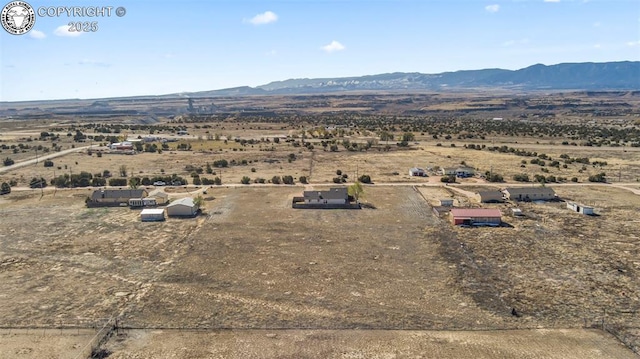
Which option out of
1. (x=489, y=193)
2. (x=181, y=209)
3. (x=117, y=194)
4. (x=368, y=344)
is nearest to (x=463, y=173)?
(x=489, y=193)

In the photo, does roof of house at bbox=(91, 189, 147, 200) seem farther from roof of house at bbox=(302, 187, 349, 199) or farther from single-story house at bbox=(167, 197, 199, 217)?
roof of house at bbox=(302, 187, 349, 199)

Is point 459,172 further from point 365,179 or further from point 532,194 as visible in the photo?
point 532,194

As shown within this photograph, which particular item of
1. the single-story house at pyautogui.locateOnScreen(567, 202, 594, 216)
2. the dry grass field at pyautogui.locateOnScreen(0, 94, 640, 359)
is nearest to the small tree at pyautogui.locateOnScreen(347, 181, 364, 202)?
the dry grass field at pyautogui.locateOnScreen(0, 94, 640, 359)

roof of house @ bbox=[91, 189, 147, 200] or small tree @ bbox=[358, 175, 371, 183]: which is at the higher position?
roof of house @ bbox=[91, 189, 147, 200]

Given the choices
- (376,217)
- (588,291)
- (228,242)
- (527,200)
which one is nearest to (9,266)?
(228,242)

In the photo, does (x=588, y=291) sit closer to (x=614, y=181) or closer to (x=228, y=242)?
(x=228, y=242)

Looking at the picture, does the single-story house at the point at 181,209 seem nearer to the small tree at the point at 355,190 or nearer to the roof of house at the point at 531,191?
the small tree at the point at 355,190
